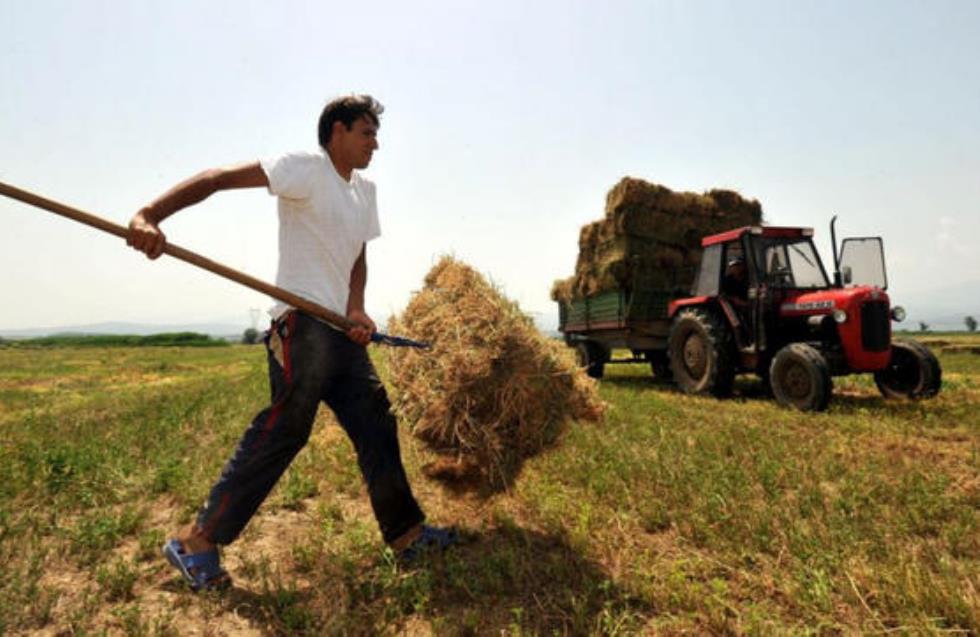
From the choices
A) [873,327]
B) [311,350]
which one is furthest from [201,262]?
[873,327]

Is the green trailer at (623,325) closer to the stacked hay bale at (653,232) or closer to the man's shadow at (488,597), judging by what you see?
the stacked hay bale at (653,232)

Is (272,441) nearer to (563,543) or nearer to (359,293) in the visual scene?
(359,293)

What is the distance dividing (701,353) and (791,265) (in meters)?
1.76

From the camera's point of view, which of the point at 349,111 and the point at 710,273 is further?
the point at 710,273

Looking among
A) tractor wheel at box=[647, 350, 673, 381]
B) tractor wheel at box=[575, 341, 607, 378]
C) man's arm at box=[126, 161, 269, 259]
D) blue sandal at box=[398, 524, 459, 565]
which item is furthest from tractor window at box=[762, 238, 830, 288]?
man's arm at box=[126, 161, 269, 259]

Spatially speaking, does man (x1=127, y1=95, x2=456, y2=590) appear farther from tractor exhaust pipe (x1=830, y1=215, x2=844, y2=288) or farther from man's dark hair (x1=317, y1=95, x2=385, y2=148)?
tractor exhaust pipe (x1=830, y1=215, x2=844, y2=288)

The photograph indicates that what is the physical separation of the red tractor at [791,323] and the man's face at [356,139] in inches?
233

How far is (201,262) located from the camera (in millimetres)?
2797

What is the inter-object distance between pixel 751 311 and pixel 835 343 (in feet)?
3.61

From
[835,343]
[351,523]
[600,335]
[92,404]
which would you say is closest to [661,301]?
[600,335]

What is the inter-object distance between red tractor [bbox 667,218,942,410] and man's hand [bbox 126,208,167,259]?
6.73 meters

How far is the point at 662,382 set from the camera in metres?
11.1

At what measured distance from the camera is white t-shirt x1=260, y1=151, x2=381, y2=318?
2760mm

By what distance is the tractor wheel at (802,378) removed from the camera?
6.66 metres
